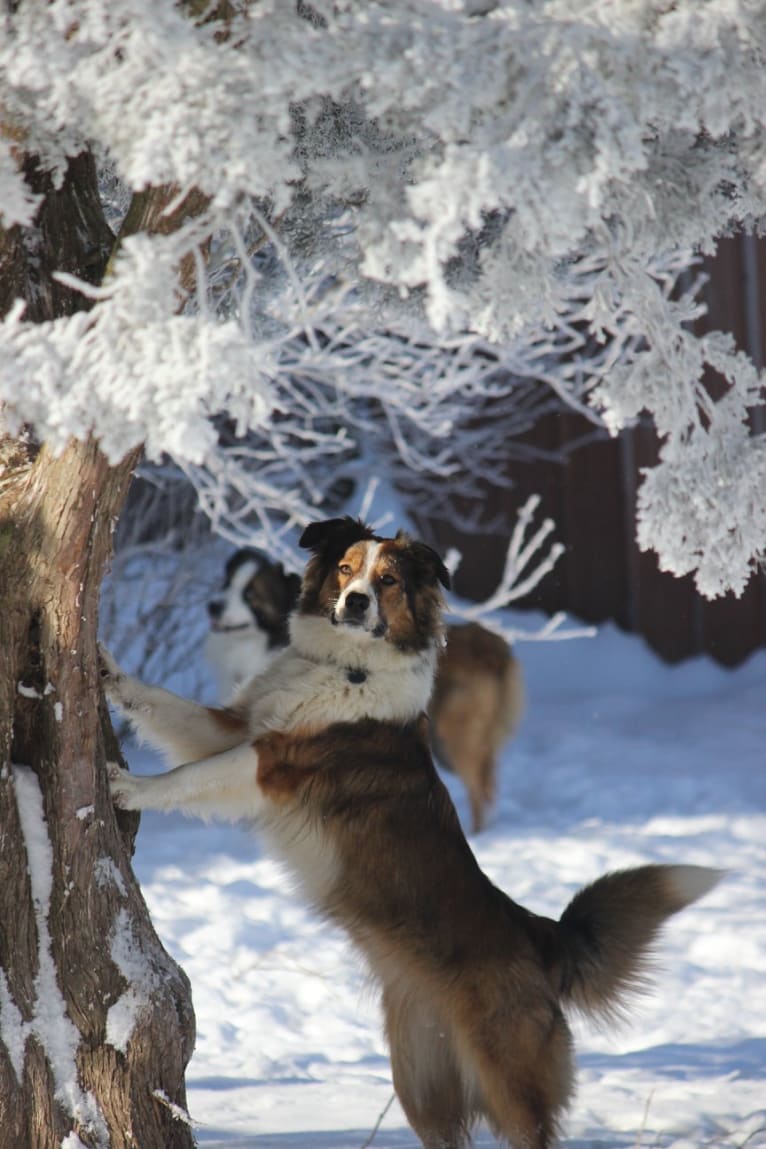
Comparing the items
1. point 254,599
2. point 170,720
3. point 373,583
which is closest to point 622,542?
point 254,599

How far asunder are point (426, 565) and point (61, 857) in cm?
161

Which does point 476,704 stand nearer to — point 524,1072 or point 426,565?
point 426,565

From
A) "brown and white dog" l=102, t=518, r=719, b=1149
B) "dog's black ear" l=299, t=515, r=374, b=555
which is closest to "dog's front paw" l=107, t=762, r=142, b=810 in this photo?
"brown and white dog" l=102, t=518, r=719, b=1149

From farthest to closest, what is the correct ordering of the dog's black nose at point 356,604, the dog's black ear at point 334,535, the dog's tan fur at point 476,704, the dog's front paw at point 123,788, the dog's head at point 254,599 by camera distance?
1. the dog's head at point 254,599
2. the dog's tan fur at point 476,704
3. the dog's black ear at point 334,535
4. the dog's black nose at point 356,604
5. the dog's front paw at point 123,788

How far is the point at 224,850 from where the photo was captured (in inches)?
271

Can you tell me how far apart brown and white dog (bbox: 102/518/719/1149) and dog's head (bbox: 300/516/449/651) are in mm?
15

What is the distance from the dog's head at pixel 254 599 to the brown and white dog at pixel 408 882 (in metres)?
4.23

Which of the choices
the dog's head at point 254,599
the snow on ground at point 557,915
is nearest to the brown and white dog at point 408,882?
the snow on ground at point 557,915

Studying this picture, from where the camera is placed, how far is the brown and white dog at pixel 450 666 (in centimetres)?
750

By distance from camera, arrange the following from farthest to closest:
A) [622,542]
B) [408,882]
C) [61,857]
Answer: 1. [622,542]
2. [408,882]
3. [61,857]

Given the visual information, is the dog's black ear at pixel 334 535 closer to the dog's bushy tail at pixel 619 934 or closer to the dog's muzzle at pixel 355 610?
the dog's muzzle at pixel 355 610

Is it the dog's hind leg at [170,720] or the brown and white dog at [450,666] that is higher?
the dog's hind leg at [170,720]

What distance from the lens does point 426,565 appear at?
3.90 meters

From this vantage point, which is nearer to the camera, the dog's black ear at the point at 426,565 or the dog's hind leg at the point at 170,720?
the dog's hind leg at the point at 170,720
